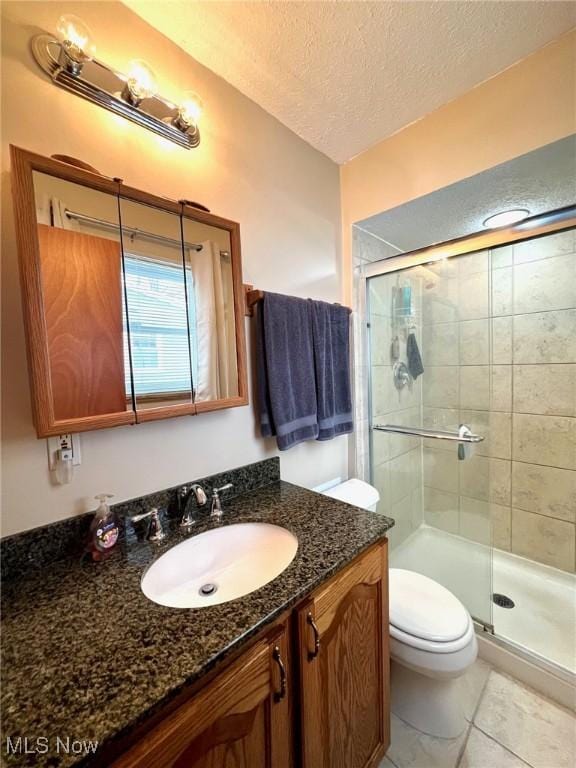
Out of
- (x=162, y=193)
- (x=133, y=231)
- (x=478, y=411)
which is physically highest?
(x=162, y=193)

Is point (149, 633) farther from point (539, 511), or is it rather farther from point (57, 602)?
point (539, 511)

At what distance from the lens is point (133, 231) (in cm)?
93

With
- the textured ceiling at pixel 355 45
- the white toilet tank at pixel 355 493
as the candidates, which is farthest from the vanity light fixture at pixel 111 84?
the white toilet tank at pixel 355 493

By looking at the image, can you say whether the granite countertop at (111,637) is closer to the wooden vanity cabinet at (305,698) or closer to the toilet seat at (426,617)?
the wooden vanity cabinet at (305,698)

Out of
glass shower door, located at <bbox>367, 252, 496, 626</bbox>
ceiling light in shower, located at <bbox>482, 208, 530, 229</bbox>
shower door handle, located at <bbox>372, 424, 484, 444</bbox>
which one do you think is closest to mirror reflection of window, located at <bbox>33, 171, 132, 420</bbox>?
glass shower door, located at <bbox>367, 252, 496, 626</bbox>

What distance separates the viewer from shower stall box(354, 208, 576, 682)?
1.77m

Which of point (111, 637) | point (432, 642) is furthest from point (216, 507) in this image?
→ point (432, 642)

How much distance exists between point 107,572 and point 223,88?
1693 mm

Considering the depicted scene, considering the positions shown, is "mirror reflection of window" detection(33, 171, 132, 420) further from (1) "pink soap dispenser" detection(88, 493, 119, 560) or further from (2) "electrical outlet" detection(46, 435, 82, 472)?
(1) "pink soap dispenser" detection(88, 493, 119, 560)

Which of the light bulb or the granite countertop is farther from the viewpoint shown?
the light bulb

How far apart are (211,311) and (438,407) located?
5.02 ft

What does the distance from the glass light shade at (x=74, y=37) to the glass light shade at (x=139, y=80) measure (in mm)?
102

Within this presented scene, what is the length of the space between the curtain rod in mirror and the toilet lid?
1582 mm

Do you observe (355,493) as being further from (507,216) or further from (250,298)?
(507,216)
